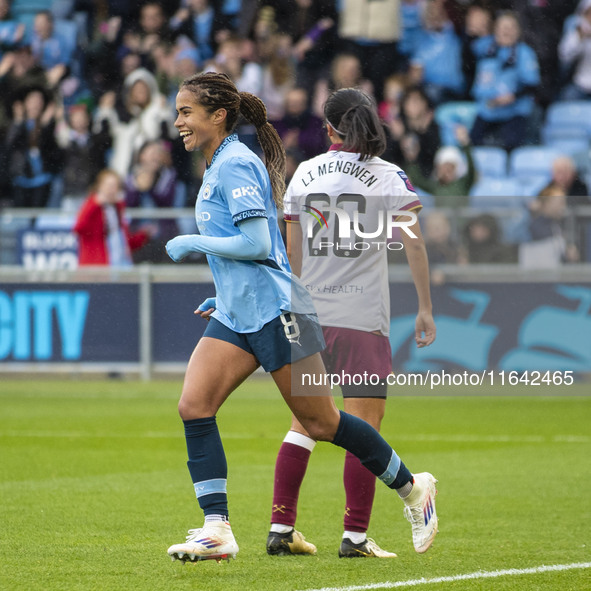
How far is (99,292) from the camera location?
14047 mm

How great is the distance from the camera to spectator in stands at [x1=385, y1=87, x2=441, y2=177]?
16453mm

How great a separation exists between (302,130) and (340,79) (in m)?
1.04

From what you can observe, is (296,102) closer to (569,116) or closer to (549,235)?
(569,116)

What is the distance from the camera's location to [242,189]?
4.78 m

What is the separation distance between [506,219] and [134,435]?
501 cm

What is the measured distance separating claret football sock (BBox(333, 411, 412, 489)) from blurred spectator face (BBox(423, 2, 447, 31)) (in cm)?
1362

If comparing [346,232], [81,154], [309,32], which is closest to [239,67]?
[309,32]

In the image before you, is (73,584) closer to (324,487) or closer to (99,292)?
(324,487)

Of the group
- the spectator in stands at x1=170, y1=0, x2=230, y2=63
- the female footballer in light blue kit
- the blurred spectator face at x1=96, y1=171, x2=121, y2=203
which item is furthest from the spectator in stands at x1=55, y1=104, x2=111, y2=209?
the female footballer in light blue kit

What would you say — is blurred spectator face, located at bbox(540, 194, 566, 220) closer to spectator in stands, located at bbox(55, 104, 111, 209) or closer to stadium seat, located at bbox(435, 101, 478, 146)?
stadium seat, located at bbox(435, 101, 478, 146)

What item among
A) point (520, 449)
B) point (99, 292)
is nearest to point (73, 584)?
point (520, 449)

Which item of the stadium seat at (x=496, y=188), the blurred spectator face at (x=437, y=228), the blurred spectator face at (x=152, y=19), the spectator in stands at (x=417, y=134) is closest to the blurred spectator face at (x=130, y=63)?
the blurred spectator face at (x=152, y=19)

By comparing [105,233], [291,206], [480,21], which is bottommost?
[105,233]

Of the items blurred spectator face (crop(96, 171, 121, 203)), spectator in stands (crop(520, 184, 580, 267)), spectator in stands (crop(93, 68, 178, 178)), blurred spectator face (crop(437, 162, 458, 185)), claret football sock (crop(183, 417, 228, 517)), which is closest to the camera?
claret football sock (crop(183, 417, 228, 517))
